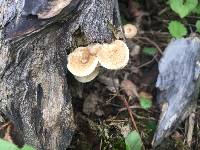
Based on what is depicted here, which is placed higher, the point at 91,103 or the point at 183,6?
the point at 183,6

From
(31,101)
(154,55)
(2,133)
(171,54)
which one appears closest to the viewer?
(31,101)

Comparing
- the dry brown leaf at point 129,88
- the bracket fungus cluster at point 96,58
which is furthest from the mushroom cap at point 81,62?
the dry brown leaf at point 129,88

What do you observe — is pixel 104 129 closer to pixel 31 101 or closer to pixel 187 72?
pixel 31 101

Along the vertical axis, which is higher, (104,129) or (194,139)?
(104,129)

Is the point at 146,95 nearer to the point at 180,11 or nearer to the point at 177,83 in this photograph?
the point at 177,83

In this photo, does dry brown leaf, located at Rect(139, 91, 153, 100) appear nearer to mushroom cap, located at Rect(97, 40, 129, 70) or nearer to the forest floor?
the forest floor

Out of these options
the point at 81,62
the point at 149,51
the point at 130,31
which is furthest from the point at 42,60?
the point at 149,51

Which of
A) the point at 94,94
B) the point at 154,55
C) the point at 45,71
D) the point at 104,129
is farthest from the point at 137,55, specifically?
the point at 45,71
